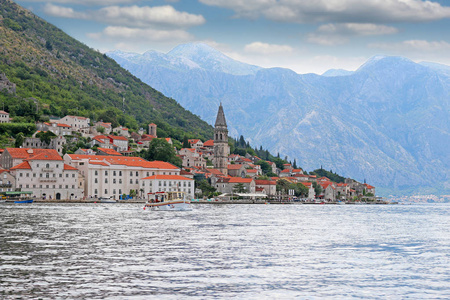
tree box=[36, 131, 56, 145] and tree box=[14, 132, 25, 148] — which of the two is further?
tree box=[36, 131, 56, 145]

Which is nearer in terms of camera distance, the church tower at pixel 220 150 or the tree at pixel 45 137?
the tree at pixel 45 137

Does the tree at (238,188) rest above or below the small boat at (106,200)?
above

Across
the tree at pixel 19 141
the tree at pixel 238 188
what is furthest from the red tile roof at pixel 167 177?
the tree at pixel 19 141

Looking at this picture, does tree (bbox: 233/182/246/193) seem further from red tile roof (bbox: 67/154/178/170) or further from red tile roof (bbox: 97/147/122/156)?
red tile roof (bbox: 97/147/122/156)

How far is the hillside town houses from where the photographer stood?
122m

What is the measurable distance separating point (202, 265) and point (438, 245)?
19668 mm

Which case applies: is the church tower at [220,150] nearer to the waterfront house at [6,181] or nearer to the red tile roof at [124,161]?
the red tile roof at [124,161]

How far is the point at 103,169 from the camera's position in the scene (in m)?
132

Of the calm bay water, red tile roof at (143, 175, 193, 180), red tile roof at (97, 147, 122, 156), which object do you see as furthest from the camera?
red tile roof at (97, 147, 122, 156)

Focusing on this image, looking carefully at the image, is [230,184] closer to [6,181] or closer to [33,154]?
[33,154]

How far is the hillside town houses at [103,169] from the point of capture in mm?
122500

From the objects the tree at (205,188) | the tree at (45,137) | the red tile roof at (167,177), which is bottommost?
the tree at (205,188)

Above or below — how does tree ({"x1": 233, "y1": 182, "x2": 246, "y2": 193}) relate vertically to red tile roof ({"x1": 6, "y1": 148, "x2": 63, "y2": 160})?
below

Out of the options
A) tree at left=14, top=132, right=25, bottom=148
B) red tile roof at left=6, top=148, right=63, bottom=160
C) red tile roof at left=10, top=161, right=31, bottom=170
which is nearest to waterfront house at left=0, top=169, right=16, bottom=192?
red tile roof at left=10, top=161, right=31, bottom=170
